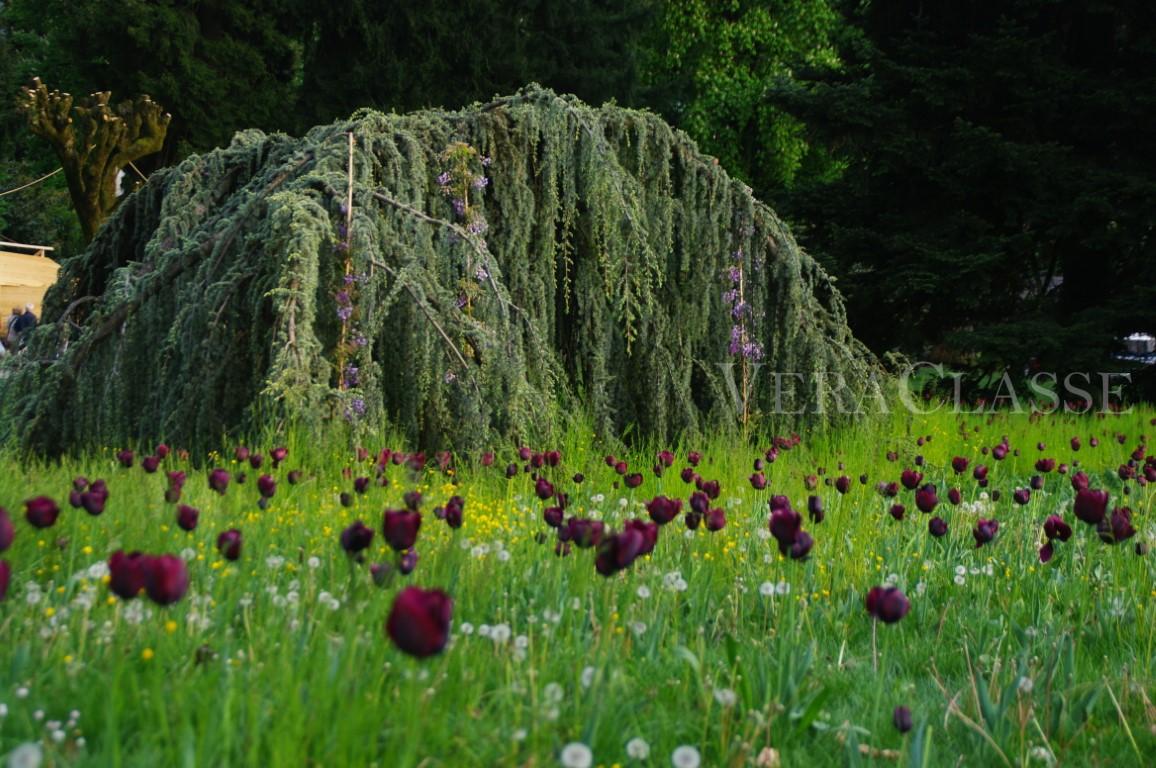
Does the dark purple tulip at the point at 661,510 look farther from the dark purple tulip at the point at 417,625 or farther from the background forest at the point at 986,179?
the background forest at the point at 986,179

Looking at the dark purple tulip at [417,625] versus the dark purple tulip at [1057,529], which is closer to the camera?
the dark purple tulip at [417,625]

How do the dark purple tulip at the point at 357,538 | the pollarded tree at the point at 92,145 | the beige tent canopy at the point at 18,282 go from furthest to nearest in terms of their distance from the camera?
the beige tent canopy at the point at 18,282 < the pollarded tree at the point at 92,145 < the dark purple tulip at the point at 357,538

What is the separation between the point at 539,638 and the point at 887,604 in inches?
37.0

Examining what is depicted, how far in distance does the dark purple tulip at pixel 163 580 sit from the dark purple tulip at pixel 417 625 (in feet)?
1.36

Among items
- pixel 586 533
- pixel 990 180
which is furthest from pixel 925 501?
pixel 990 180

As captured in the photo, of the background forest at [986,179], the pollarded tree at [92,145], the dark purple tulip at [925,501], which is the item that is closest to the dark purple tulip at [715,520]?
the dark purple tulip at [925,501]

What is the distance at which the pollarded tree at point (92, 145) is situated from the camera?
42.5ft

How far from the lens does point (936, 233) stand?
10.6 m

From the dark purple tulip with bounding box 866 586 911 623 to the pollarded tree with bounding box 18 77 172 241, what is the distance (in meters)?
12.7

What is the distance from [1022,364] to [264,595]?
924 centimetres

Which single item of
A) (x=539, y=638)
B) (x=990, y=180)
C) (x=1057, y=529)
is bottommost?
(x=539, y=638)

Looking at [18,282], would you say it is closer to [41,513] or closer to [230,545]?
[41,513]

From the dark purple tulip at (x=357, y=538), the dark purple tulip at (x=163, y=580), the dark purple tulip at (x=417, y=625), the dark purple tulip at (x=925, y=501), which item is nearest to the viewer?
the dark purple tulip at (x=417, y=625)

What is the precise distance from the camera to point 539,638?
8.47 ft
